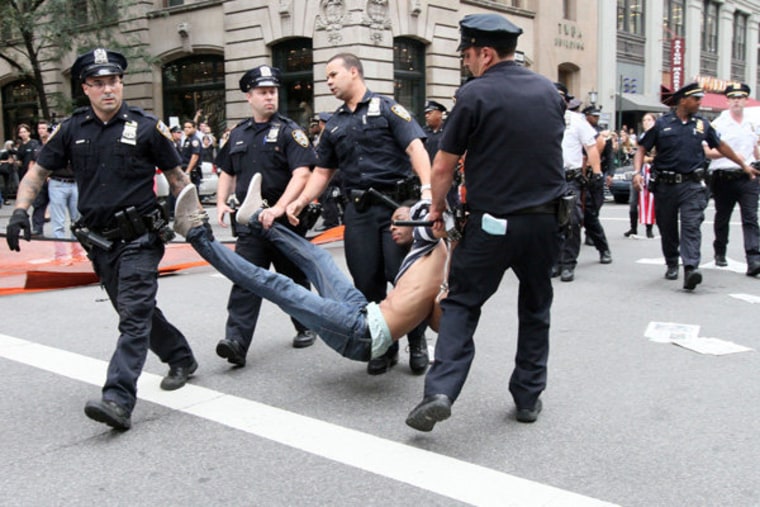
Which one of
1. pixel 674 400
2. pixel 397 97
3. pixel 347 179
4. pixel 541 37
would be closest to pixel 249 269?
pixel 347 179

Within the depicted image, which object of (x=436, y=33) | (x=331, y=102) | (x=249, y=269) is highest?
(x=436, y=33)

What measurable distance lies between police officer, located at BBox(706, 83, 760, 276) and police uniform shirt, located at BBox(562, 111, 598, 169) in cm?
128

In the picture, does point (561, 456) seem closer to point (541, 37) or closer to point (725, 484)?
point (725, 484)

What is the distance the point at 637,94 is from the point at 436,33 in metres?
15.7

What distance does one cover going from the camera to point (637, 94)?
3525 centimetres

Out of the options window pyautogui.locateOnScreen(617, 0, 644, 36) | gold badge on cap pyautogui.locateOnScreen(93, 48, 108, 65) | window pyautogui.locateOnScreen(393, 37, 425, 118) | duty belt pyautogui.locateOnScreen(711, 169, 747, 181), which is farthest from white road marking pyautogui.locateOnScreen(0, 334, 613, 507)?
window pyautogui.locateOnScreen(617, 0, 644, 36)

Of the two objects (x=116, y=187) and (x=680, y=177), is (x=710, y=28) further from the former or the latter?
(x=116, y=187)

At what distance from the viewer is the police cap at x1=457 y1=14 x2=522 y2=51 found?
365cm

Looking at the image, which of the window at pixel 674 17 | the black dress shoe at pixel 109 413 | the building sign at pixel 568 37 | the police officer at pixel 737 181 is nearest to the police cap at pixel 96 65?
the black dress shoe at pixel 109 413

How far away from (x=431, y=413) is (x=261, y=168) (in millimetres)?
2536

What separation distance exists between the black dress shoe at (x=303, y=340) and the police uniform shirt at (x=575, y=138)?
4.31 meters

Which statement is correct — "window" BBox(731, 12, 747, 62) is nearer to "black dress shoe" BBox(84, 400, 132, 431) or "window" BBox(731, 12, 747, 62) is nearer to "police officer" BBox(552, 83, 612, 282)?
"police officer" BBox(552, 83, 612, 282)

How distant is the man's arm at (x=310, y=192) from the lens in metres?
5.00

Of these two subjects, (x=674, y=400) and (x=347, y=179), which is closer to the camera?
(x=674, y=400)
